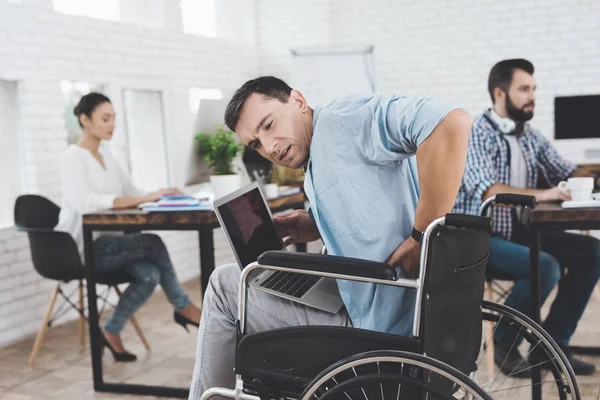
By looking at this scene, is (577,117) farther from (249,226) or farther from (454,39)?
(249,226)

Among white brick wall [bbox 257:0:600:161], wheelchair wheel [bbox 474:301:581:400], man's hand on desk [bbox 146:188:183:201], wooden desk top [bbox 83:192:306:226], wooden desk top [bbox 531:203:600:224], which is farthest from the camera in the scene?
white brick wall [bbox 257:0:600:161]

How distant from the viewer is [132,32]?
4.27 m

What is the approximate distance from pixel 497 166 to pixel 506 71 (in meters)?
0.42

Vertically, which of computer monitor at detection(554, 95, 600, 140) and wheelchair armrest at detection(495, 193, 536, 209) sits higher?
computer monitor at detection(554, 95, 600, 140)

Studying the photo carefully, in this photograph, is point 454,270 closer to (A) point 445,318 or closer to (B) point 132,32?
(A) point 445,318

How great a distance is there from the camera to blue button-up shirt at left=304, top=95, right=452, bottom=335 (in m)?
1.51

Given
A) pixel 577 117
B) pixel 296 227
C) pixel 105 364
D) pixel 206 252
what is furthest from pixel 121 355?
pixel 577 117

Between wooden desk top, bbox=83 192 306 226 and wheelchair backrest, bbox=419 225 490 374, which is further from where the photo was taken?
wooden desk top, bbox=83 192 306 226

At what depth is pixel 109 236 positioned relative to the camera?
2.99 m

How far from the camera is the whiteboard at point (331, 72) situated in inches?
207

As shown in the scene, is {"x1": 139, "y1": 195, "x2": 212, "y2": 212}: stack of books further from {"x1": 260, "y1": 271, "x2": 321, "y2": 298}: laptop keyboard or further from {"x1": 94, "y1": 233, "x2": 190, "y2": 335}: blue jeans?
{"x1": 260, "y1": 271, "x2": 321, "y2": 298}: laptop keyboard

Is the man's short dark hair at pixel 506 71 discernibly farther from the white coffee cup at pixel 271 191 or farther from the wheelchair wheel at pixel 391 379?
the wheelchair wheel at pixel 391 379

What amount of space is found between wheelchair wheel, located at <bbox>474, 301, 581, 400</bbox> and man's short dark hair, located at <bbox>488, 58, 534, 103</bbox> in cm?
101

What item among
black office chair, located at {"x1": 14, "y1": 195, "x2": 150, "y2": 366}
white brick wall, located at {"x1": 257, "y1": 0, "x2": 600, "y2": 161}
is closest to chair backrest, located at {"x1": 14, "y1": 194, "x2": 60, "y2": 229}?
black office chair, located at {"x1": 14, "y1": 195, "x2": 150, "y2": 366}
